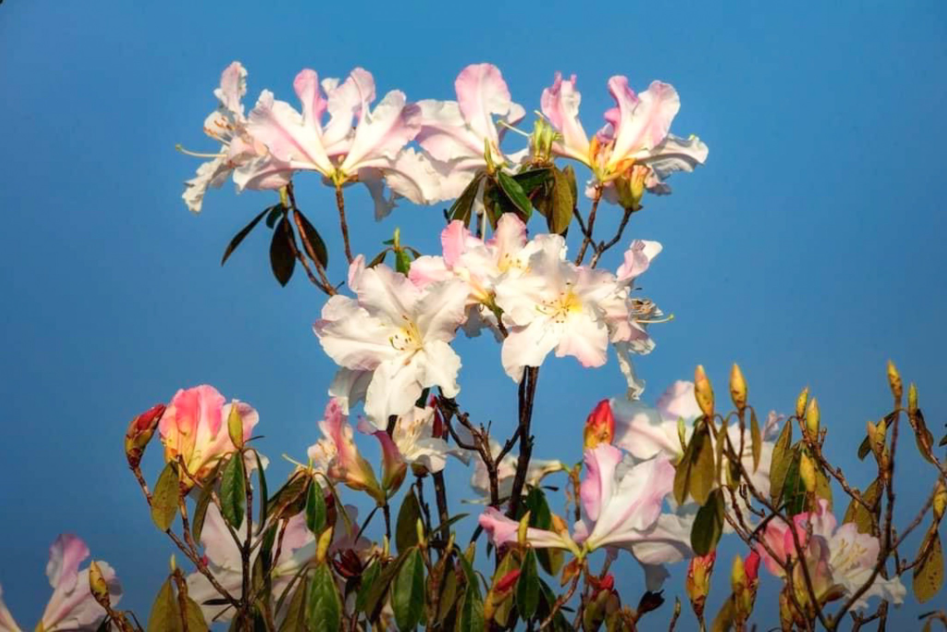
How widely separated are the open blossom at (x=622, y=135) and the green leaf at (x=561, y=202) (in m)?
0.07

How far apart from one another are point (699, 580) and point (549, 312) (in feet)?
1.13

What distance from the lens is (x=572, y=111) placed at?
1.45m

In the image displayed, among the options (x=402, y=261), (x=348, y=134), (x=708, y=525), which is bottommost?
(x=708, y=525)

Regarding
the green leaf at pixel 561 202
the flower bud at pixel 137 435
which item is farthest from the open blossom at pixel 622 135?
the flower bud at pixel 137 435

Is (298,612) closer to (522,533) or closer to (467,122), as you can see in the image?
(522,533)

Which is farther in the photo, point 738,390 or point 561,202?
point 561,202

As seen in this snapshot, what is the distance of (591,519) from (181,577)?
0.47 m

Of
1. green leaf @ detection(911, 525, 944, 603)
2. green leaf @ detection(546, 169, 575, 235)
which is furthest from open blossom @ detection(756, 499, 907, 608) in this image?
green leaf @ detection(546, 169, 575, 235)

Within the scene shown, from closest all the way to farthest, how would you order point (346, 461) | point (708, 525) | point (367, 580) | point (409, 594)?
point (708, 525) < point (409, 594) < point (367, 580) < point (346, 461)

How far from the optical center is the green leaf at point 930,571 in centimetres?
128

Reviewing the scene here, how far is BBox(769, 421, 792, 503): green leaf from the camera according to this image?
4.27 feet

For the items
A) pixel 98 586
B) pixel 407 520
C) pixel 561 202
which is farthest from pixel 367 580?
pixel 561 202

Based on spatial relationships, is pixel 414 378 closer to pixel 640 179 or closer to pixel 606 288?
pixel 606 288

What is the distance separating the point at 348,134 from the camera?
4.83ft
